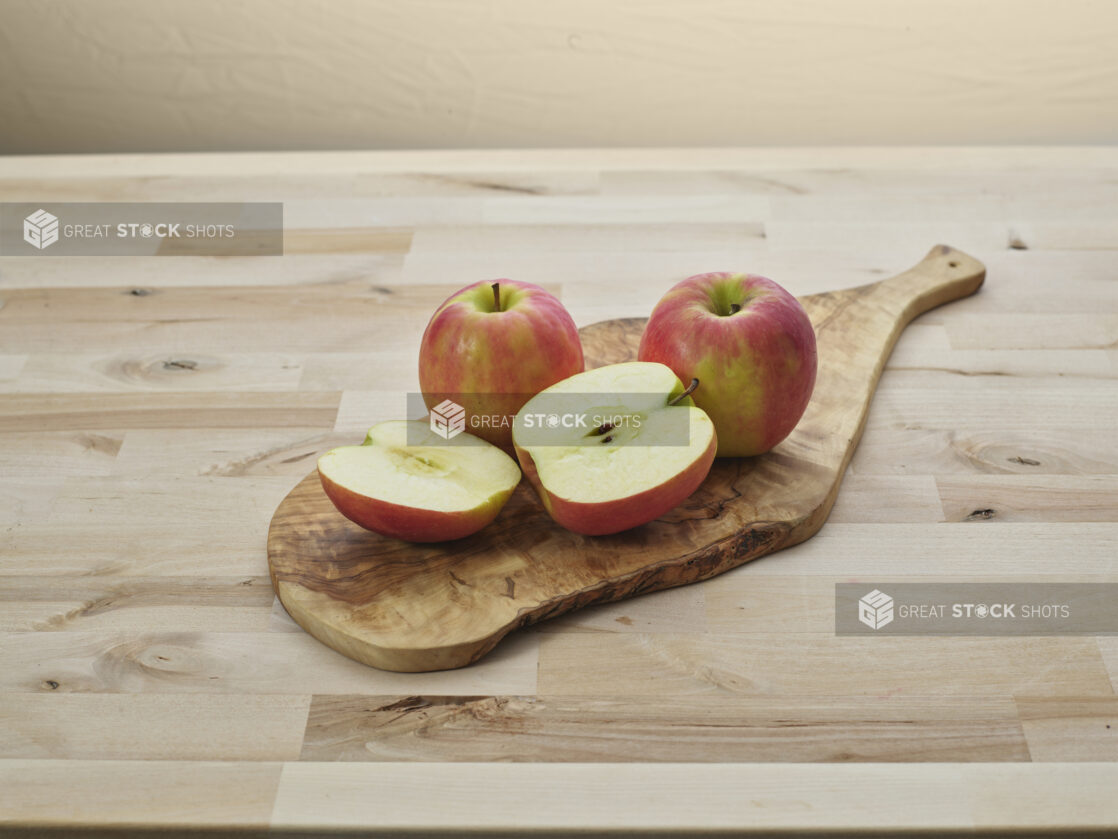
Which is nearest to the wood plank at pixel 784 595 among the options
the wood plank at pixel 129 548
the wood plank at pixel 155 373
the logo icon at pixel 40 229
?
the wood plank at pixel 129 548

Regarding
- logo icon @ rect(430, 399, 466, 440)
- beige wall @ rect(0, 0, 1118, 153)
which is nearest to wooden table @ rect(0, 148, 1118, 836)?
logo icon @ rect(430, 399, 466, 440)

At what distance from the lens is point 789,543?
740 mm

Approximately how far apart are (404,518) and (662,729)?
22 cm

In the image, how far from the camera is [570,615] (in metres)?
0.69

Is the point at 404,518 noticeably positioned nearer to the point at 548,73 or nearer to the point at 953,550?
the point at 953,550

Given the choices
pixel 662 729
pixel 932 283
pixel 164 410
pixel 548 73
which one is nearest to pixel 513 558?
pixel 662 729

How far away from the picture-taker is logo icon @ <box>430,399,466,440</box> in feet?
2.50

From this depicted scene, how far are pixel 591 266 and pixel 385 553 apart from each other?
47cm

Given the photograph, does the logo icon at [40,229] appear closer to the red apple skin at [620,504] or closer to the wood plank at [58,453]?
the wood plank at [58,453]

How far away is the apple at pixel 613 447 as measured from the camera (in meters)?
0.69

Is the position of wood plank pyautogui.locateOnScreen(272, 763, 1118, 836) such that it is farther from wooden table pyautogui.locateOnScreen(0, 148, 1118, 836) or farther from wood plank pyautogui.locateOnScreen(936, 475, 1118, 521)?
wood plank pyautogui.locateOnScreen(936, 475, 1118, 521)

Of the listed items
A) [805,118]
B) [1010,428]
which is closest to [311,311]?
[1010,428]

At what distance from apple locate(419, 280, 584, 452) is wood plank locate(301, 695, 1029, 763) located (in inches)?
8.6

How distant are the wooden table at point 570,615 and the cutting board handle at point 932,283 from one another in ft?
0.06
